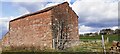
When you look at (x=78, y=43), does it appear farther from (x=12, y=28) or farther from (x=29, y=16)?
(x=12, y=28)

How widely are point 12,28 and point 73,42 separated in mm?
11580

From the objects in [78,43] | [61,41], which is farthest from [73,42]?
[61,41]

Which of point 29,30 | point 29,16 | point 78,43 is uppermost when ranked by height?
point 29,16

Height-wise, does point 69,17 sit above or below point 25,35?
above

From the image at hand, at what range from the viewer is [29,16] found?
3128 centimetres

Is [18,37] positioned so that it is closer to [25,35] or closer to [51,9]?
[25,35]

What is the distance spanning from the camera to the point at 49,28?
2734 cm

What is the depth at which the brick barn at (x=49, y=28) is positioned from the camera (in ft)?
90.1

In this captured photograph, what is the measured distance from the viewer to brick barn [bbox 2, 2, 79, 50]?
27453mm

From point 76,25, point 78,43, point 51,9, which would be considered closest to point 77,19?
point 76,25

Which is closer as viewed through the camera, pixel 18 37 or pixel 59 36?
pixel 59 36

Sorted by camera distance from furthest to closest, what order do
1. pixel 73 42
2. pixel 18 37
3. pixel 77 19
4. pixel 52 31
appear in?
pixel 18 37 < pixel 77 19 < pixel 73 42 < pixel 52 31

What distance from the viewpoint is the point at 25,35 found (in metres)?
32.0

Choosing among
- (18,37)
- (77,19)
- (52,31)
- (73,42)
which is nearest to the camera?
(52,31)
